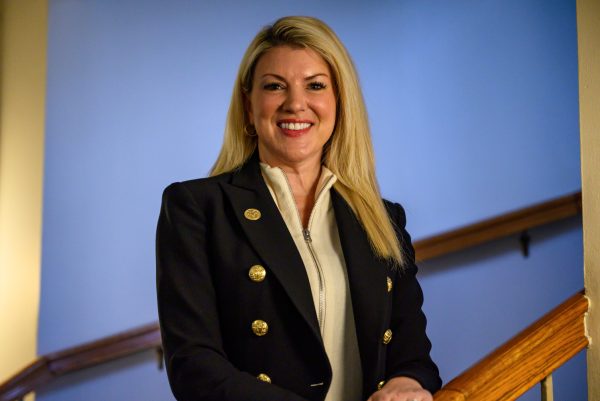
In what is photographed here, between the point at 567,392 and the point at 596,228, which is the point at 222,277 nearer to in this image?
the point at 596,228

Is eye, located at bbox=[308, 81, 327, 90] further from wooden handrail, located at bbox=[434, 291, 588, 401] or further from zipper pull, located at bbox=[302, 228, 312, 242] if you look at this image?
wooden handrail, located at bbox=[434, 291, 588, 401]

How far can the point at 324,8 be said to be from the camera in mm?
3570

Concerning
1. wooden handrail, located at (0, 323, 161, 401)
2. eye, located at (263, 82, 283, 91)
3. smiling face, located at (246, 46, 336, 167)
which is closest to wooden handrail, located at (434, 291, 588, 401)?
smiling face, located at (246, 46, 336, 167)

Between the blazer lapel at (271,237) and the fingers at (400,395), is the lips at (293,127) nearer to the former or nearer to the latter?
the blazer lapel at (271,237)

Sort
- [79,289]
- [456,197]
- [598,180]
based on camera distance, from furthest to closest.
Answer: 1. [456,197]
2. [79,289]
3. [598,180]

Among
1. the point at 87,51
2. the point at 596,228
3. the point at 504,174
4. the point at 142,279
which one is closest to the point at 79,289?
the point at 142,279

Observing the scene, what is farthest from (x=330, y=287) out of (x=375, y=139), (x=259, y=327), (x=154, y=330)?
(x=375, y=139)

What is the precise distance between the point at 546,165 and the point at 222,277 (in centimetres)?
242

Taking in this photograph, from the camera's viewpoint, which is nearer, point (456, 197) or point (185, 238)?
point (185, 238)

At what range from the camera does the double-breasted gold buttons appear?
154 cm

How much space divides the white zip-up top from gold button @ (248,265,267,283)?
0.10 m

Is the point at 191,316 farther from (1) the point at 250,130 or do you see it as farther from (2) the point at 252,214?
(1) the point at 250,130

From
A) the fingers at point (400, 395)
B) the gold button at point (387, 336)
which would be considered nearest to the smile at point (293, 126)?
the gold button at point (387, 336)

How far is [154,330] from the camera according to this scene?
321cm
